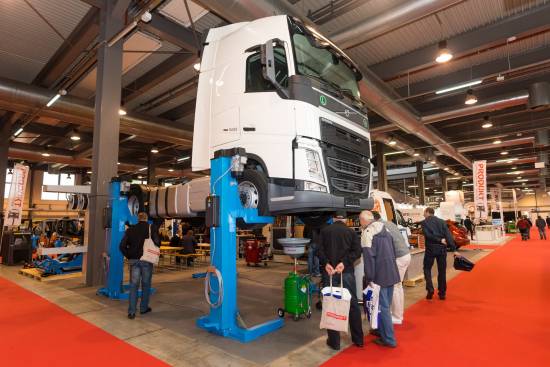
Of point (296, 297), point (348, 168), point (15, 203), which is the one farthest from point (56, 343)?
point (15, 203)

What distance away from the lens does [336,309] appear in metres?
3.55

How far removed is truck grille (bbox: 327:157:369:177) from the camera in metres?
4.05

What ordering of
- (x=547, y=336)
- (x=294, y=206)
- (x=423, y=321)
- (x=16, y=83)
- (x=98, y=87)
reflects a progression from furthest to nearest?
(x=16, y=83) < (x=98, y=87) < (x=423, y=321) < (x=547, y=336) < (x=294, y=206)

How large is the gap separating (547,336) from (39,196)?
1189 inches

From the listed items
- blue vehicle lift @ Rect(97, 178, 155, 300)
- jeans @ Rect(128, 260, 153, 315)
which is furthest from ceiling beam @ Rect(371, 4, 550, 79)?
jeans @ Rect(128, 260, 153, 315)

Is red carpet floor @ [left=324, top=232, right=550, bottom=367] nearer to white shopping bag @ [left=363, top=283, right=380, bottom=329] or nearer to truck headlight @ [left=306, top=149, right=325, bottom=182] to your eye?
white shopping bag @ [left=363, top=283, right=380, bottom=329]

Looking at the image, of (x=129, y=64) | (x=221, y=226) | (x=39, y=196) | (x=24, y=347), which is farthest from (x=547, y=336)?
(x=39, y=196)

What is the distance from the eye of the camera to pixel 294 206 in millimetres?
3770

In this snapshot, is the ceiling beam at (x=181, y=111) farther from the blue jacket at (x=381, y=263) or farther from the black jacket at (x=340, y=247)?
the blue jacket at (x=381, y=263)

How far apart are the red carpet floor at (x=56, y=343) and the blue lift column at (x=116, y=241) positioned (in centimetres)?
96

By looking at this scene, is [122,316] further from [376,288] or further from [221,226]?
[376,288]

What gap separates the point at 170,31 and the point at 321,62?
4810mm

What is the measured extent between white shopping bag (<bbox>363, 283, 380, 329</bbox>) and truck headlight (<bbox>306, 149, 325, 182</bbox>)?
4.86 ft

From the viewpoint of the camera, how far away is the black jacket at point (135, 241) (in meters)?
5.12
